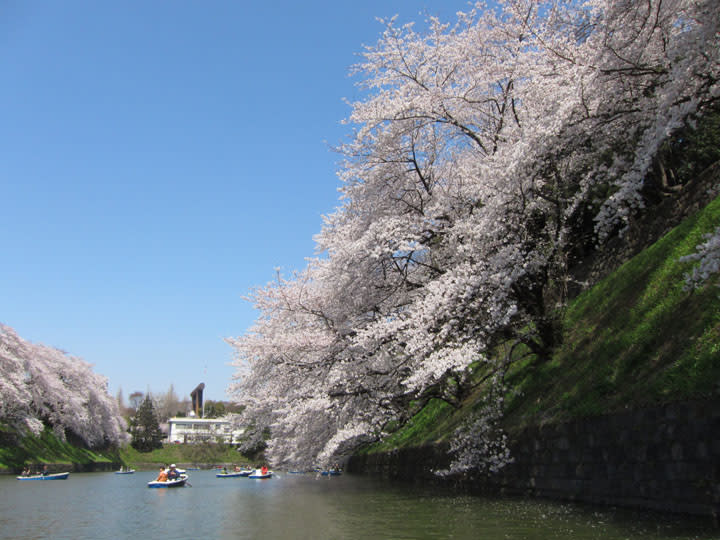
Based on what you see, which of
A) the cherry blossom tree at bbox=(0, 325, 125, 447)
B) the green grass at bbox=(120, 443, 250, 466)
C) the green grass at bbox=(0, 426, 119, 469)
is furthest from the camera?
the green grass at bbox=(120, 443, 250, 466)

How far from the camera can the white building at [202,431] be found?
250 ft

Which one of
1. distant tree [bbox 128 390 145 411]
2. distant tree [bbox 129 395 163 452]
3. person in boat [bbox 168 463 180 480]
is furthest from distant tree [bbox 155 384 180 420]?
person in boat [bbox 168 463 180 480]

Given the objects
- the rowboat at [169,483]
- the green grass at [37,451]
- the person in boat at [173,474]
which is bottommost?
the rowboat at [169,483]

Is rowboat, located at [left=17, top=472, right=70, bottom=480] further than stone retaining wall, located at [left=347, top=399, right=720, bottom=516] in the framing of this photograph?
Yes

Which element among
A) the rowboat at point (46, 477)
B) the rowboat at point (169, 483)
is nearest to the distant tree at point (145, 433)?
the rowboat at point (46, 477)

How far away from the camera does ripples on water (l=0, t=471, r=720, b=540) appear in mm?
8406

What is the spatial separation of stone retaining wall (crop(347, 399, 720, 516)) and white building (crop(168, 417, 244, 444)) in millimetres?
49790

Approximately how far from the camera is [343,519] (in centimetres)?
1241

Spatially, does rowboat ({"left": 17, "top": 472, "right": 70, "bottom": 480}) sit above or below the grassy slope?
below

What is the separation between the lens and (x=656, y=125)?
7875mm

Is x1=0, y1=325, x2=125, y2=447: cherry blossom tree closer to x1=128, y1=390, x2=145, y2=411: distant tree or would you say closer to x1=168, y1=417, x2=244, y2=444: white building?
x1=168, y1=417, x2=244, y2=444: white building

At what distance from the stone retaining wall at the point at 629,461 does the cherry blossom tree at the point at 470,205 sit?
3.61ft

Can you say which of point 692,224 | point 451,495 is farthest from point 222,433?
point 692,224

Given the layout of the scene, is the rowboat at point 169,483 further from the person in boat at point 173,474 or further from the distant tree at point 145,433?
the distant tree at point 145,433
